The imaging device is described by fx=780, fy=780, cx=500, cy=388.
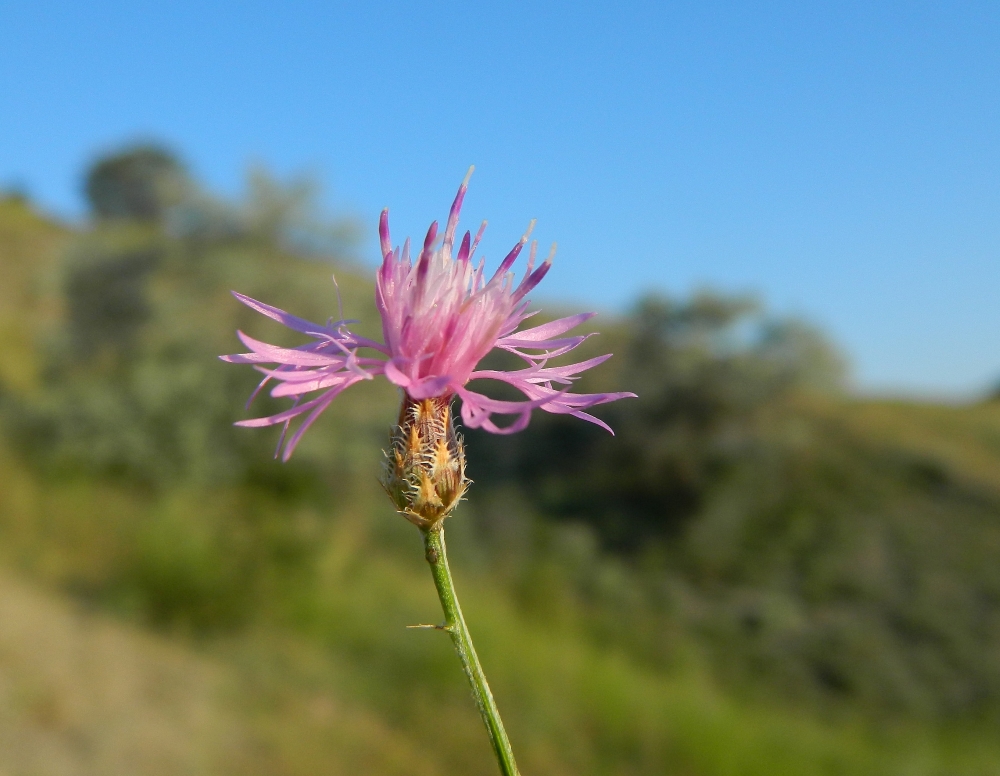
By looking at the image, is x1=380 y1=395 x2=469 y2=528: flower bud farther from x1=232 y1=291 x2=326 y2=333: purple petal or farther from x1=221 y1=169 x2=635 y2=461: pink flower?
x1=232 y1=291 x2=326 y2=333: purple petal

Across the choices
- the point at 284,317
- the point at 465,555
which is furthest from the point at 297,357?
the point at 465,555

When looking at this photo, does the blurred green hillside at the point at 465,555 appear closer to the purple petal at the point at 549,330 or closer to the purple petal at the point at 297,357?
the purple petal at the point at 549,330

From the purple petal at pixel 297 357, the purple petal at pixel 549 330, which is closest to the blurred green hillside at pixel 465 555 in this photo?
the purple petal at pixel 549 330

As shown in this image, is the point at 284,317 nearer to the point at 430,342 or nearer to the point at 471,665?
the point at 430,342

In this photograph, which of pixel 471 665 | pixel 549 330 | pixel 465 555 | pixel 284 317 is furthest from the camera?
pixel 465 555

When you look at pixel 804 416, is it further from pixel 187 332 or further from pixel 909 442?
pixel 187 332

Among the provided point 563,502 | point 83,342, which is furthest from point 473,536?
point 83,342
